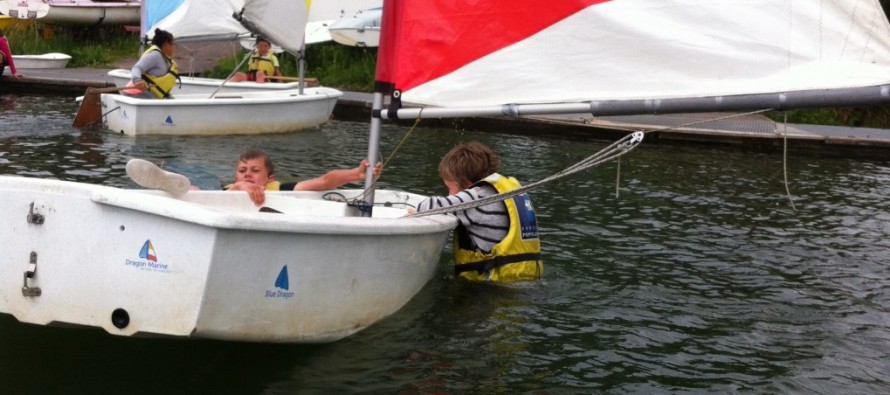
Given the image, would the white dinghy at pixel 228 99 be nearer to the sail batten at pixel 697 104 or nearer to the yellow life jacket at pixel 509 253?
the yellow life jacket at pixel 509 253

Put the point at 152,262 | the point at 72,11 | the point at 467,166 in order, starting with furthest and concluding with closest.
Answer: the point at 72,11 → the point at 467,166 → the point at 152,262

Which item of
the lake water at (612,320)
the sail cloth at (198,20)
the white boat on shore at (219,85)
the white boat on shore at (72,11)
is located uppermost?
the white boat on shore at (72,11)

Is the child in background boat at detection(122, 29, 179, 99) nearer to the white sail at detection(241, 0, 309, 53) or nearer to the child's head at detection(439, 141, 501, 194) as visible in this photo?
the white sail at detection(241, 0, 309, 53)

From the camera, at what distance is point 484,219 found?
256 inches

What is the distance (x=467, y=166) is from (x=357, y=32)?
1531 cm

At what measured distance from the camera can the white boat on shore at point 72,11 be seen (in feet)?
84.7

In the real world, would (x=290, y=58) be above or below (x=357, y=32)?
below

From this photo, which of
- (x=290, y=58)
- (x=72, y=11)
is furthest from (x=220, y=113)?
(x=72, y=11)

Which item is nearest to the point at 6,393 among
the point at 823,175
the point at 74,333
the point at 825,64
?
the point at 74,333

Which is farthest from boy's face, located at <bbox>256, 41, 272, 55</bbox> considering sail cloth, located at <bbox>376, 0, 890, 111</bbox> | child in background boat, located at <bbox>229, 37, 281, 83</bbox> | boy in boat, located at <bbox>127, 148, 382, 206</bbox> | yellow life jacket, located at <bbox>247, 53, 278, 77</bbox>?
sail cloth, located at <bbox>376, 0, 890, 111</bbox>

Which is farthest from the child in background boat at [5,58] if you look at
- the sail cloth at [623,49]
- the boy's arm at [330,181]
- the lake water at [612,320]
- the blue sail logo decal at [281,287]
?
the blue sail logo decal at [281,287]

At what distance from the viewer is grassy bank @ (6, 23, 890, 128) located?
1719cm

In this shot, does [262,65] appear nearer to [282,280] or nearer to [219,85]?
[219,85]

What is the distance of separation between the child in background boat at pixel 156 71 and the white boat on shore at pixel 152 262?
934 cm
